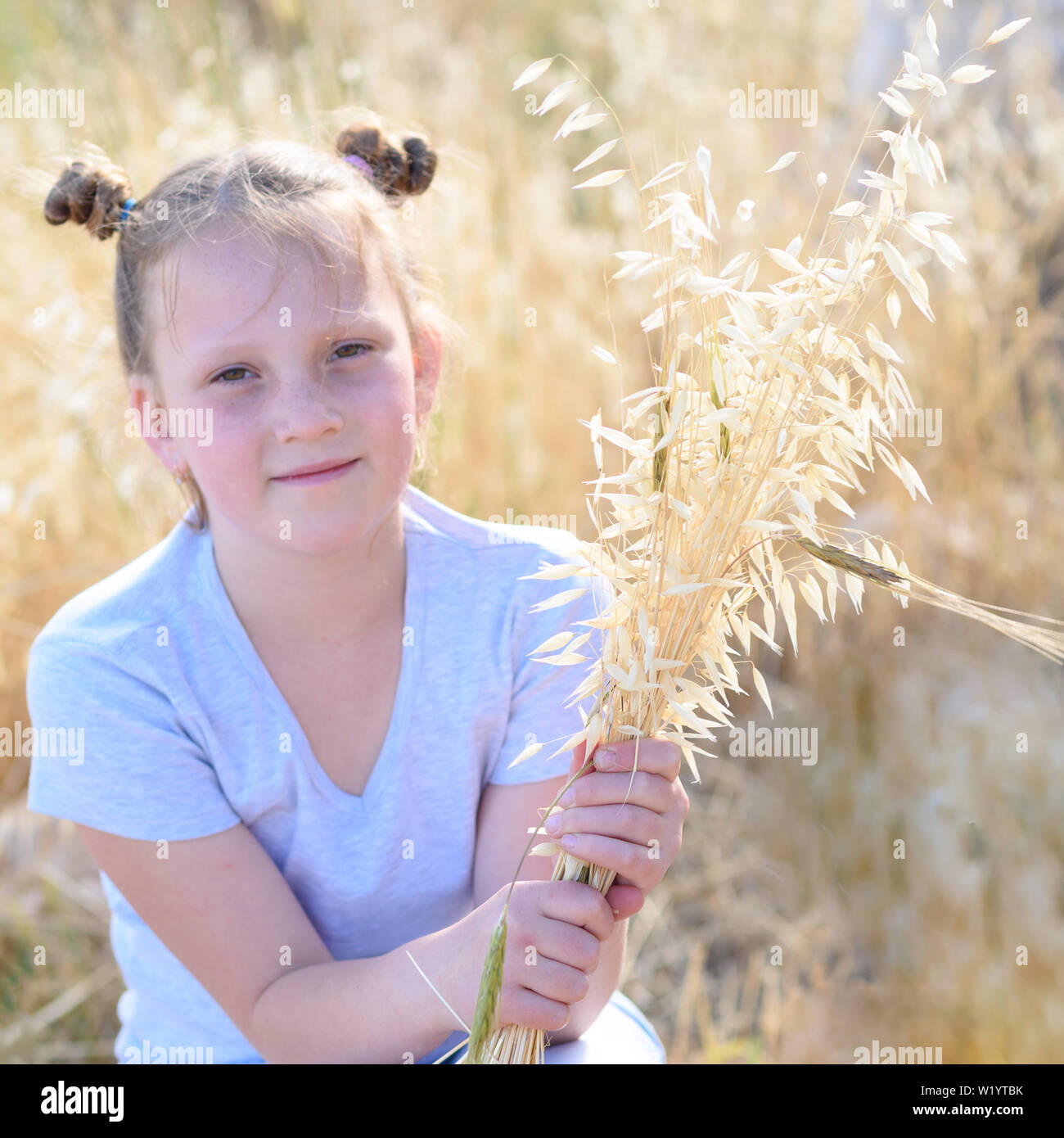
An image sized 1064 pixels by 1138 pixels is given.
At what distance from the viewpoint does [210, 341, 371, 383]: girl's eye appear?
3.70ft

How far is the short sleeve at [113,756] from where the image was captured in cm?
116

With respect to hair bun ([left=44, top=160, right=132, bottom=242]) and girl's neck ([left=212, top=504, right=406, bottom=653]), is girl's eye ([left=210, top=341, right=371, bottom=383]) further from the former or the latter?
hair bun ([left=44, top=160, right=132, bottom=242])

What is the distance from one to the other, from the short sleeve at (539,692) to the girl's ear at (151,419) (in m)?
0.42

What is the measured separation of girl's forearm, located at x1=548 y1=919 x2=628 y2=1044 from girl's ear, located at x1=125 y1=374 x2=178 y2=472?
697mm

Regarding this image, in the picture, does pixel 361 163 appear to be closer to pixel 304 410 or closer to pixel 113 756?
pixel 304 410

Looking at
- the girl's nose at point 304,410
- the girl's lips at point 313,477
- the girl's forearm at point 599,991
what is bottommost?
the girl's forearm at point 599,991

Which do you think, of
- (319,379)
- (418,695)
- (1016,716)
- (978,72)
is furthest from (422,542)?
(1016,716)

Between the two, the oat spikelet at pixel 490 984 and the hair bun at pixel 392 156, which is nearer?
the oat spikelet at pixel 490 984

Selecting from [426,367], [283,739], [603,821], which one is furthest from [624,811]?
[426,367]

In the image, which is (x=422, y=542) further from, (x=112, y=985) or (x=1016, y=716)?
(x=1016, y=716)

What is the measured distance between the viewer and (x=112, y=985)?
6.05 feet

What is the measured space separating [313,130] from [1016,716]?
1485mm

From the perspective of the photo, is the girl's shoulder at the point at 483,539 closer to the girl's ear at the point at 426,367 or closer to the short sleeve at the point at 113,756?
the girl's ear at the point at 426,367

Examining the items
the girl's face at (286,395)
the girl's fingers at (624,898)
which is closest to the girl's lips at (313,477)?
the girl's face at (286,395)
